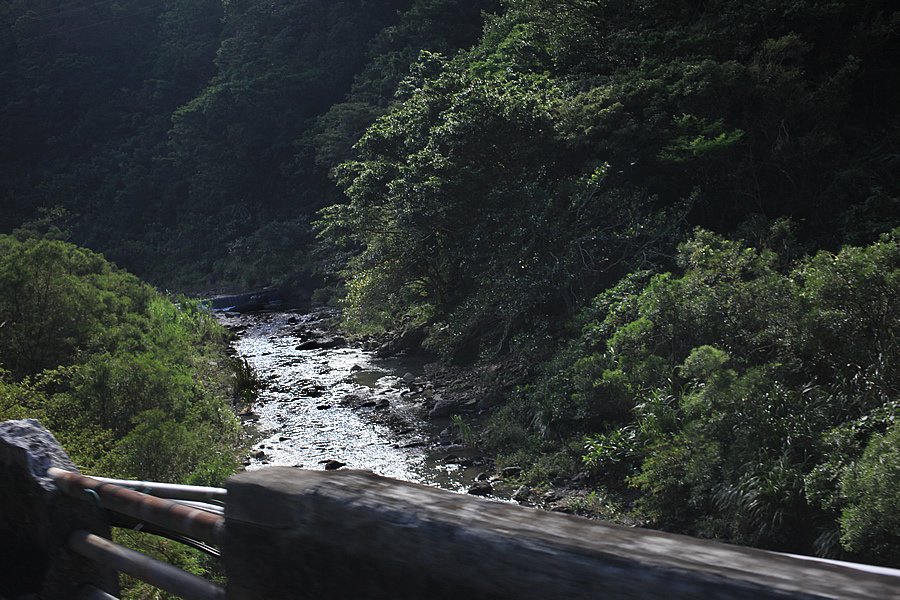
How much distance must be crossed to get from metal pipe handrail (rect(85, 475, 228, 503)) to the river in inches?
286

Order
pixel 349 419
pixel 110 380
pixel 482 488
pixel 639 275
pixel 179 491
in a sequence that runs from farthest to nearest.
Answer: pixel 349 419 < pixel 639 275 < pixel 482 488 < pixel 110 380 < pixel 179 491

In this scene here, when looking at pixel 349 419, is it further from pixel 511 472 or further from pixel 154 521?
pixel 154 521

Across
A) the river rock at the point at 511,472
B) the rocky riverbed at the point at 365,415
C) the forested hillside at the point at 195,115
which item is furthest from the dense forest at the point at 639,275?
the forested hillside at the point at 195,115

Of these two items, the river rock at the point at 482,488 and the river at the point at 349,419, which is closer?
the river rock at the point at 482,488

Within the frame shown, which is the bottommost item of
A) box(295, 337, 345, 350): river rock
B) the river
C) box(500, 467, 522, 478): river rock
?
the river

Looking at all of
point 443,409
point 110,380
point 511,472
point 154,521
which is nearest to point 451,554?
point 154,521

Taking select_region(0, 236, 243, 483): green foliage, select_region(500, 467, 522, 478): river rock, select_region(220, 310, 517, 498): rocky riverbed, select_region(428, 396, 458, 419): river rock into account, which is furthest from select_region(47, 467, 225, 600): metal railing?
select_region(428, 396, 458, 419): river rock

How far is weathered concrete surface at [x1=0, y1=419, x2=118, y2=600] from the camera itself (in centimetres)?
281

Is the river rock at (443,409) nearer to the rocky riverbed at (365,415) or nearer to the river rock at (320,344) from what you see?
the rocky riverbed at (365,415)

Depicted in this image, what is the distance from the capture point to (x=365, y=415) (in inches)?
597

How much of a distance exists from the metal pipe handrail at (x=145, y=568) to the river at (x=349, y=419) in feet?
23.3

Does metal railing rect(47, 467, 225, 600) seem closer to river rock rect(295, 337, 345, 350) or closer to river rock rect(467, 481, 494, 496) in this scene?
river rock rect(467, 481, 494, 496)

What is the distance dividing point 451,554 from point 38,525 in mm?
2080

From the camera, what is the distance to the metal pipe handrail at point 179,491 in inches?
88.4
